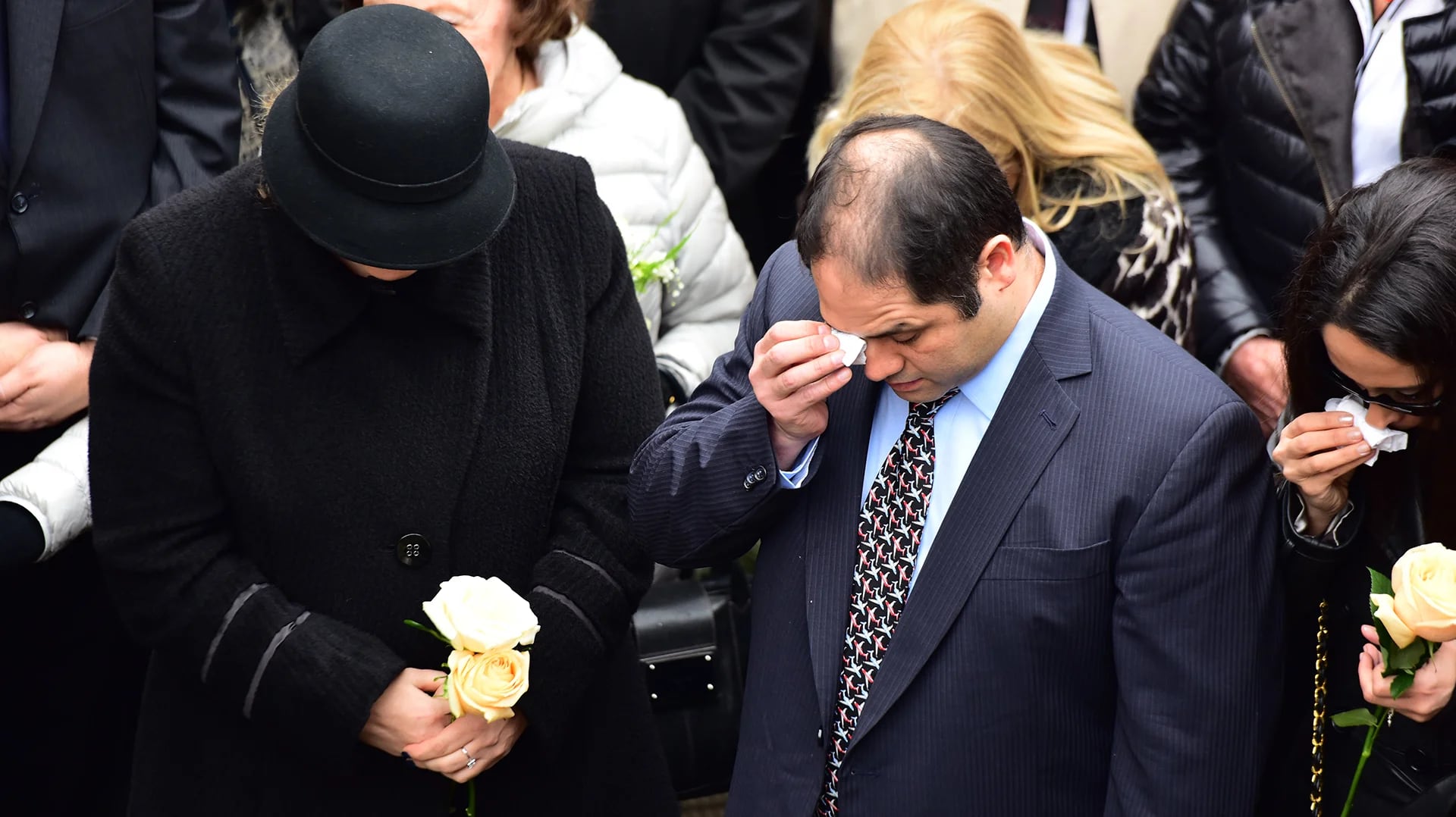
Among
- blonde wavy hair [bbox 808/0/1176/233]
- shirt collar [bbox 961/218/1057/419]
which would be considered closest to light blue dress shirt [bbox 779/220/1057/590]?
shirt collar [bbox 961/218/1057/419]

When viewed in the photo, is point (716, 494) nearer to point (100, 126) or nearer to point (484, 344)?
point (484, 344)

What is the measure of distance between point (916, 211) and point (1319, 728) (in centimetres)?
123

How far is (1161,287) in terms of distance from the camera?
149 inches

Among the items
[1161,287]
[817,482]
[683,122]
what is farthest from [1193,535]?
[683,122]

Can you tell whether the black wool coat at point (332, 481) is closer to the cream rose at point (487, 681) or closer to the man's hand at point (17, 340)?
the cream rose at point (487, 681)

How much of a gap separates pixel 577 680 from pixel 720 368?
0.67m

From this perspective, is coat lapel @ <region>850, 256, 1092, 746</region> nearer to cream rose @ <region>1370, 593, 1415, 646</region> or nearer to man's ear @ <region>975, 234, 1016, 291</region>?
man's ear @ <region>975, 234, 1016, 291</region>

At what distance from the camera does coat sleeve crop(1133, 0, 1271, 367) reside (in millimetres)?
4012

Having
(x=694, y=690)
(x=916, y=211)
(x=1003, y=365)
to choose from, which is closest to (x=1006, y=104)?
(x=1003, y=365)

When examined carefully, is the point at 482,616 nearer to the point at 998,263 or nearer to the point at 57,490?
the point at 998,263

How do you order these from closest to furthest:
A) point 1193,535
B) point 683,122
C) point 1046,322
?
1. point 1193,535
2. point 1046,322
3. point 683,122

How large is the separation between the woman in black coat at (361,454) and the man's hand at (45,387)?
0.78 metres

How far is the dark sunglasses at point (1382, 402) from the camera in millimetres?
2463

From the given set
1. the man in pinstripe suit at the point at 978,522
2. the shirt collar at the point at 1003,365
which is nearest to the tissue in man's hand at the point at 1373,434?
the man in pinstripe suit at the point at 978,522
